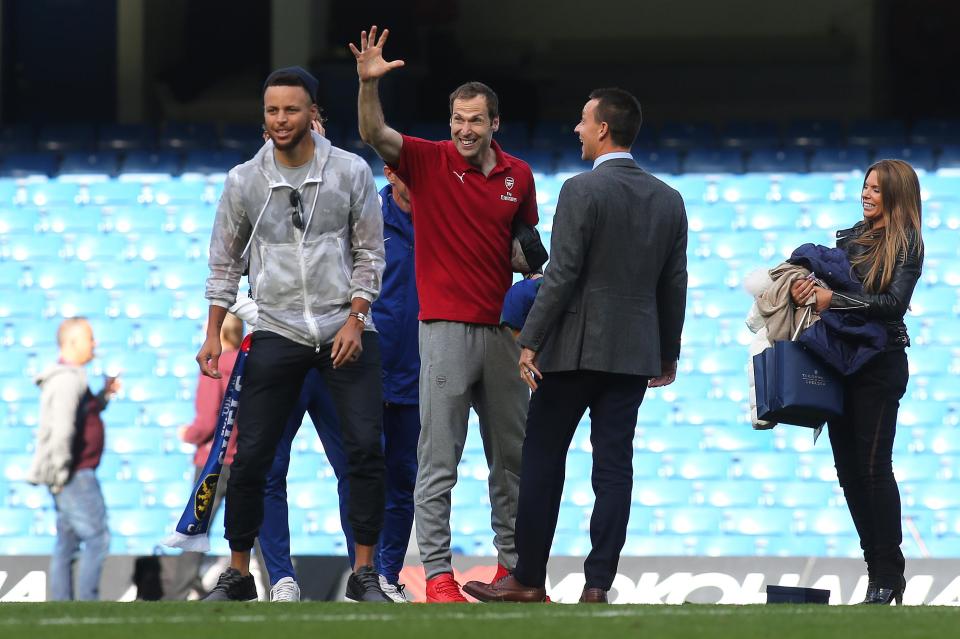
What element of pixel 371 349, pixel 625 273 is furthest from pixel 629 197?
pixel 371 349

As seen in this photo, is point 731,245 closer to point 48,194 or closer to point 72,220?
point 72,220

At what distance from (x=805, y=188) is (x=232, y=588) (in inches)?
259

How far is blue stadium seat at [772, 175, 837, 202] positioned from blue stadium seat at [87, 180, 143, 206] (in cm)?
443

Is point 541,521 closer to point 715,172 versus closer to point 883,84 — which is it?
point 715,172

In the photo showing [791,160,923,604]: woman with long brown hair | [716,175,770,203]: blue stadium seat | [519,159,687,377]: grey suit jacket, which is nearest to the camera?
[519,159,687,377]: grey suit jacket

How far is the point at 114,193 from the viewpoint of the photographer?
11359 mm

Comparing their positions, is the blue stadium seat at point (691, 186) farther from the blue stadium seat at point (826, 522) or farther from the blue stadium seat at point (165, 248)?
the blue stadium seat at point (165, 248)

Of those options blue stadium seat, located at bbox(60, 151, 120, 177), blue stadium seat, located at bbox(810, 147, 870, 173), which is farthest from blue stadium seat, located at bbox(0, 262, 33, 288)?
blue stadium seat, located at bbox(810, 147, 870, 173)

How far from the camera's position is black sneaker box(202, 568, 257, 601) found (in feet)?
16.8

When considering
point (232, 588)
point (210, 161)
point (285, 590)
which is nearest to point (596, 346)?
point (232, 588)

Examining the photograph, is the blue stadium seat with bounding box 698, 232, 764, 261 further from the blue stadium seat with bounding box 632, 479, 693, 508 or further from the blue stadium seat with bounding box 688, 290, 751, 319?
the blue stadium seat with bounding box 632, 479, 693, 508

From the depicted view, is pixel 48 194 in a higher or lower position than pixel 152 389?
higher

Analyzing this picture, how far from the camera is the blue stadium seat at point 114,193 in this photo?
37.2 feet

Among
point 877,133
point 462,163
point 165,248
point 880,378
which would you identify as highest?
point 877,133
